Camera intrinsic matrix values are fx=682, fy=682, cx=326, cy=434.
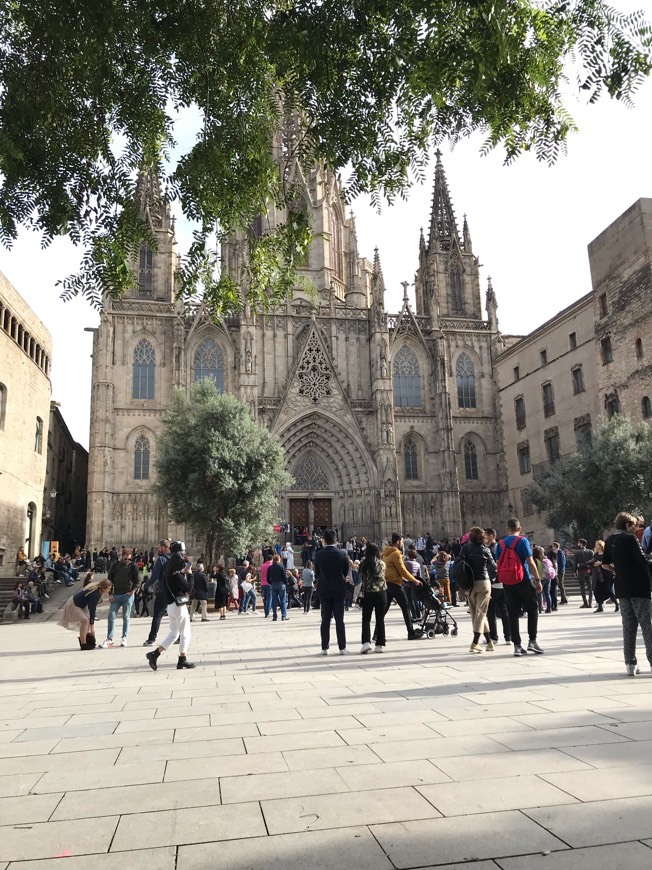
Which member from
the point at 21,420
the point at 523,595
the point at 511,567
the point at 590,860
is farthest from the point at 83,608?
the point at 21,420

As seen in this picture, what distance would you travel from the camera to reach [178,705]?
21.3 feet

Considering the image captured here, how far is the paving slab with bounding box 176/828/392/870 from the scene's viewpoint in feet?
9.34

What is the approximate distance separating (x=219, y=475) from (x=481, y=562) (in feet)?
63.9

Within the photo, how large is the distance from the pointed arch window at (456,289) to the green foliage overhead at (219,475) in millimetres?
23045

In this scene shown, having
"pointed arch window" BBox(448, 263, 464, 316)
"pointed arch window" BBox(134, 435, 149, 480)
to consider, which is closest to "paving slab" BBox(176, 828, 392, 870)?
"pointed arch window" BBox(134, 435, 149, 480)

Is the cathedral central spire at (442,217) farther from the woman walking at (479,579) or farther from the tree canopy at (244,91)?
the tree canopy at (244,91)

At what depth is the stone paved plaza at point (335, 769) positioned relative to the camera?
300 centimetres

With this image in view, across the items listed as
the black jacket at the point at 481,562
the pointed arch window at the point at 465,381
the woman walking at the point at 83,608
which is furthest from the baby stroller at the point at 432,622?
the pointed arch window at the point at 465,381

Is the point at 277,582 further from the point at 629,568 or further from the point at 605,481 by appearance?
the point at 605,481

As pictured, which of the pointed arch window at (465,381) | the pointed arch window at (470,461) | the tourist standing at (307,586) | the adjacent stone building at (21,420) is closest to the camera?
the tourist standing at (307,586)

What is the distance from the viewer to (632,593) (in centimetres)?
738

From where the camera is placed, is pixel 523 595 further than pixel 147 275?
No

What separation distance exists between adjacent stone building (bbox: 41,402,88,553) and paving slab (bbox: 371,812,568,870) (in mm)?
36855

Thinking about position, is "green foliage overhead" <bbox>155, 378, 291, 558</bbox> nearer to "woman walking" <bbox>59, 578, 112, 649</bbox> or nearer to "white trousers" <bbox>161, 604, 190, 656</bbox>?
"woman walking" <bbox>59, 578, 112, 649</bbox>
